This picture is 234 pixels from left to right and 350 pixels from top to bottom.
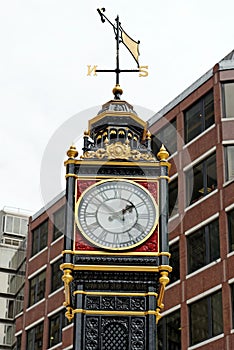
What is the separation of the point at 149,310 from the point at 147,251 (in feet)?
2.65

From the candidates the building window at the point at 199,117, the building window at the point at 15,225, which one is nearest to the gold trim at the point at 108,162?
the building window at the point at 199,117

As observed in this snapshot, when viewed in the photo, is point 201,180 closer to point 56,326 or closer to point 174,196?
point 174,196

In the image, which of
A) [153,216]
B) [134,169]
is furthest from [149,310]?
[134,169]

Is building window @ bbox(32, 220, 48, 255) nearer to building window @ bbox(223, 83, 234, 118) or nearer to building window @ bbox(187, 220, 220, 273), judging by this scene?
building window @ bbox(187, 220, 220, 273)

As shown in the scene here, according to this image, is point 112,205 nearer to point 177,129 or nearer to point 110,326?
point 110,326

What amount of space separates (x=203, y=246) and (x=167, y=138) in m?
8.20

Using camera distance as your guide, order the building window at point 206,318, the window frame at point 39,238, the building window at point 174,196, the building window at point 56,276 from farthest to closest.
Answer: the window frame at point 39,238, the building window at point 56,276, the building window at point 174,196, the building window at point 206,318

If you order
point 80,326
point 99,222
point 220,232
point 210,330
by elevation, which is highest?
point 220,232

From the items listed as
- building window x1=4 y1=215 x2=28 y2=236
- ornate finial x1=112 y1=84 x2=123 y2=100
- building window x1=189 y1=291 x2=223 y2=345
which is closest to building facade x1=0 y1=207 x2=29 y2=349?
building window x1=4 y1=215 x2=28 y2=236

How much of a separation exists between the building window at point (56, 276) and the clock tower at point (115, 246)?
1747 inches

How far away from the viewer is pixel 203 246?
142 ft

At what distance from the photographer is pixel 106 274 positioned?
11.7 metres

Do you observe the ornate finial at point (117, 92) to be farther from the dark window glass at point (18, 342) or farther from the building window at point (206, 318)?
the dark window glass at point (18, 342)

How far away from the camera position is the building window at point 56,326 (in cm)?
5487
